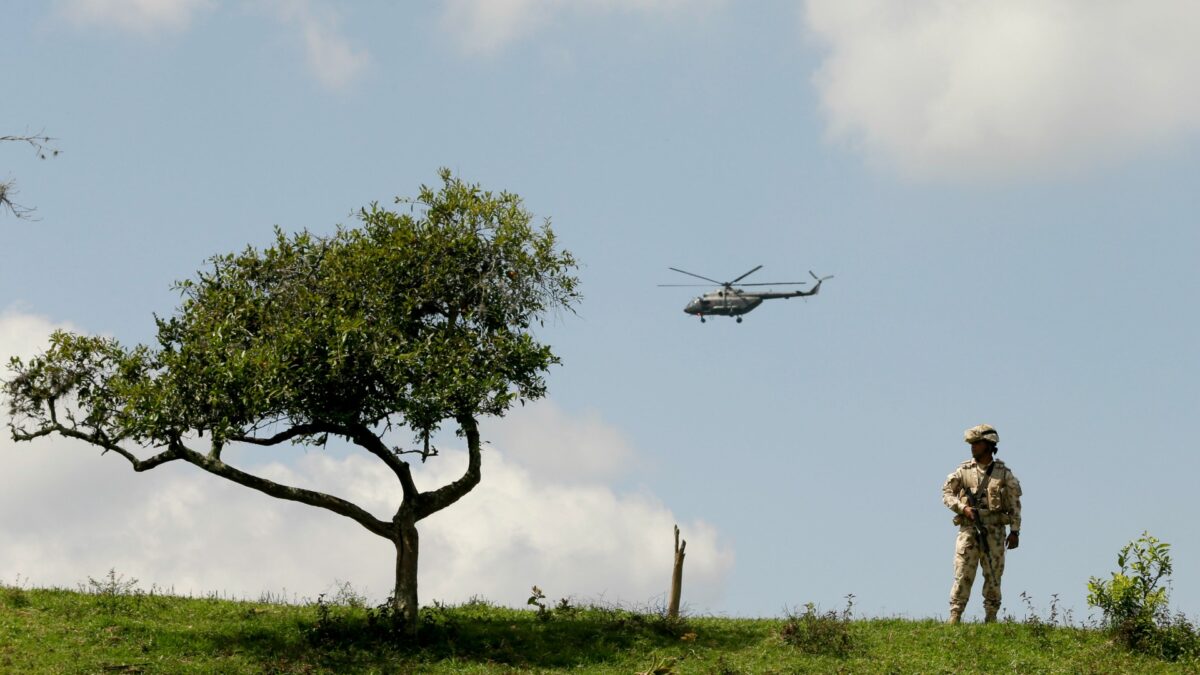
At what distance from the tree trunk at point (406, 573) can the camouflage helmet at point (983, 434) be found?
11791 mm

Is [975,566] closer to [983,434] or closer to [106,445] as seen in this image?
[983,434]

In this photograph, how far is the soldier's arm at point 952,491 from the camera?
27.2 metres

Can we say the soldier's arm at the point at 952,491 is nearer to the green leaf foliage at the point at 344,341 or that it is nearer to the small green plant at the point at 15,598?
the green leaf foliage at the point at 344,341

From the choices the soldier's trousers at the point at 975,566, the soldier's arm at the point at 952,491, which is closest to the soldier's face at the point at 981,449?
the soldier's arm at the point at 952,491

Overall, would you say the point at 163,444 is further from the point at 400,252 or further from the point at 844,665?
the point at 844,665

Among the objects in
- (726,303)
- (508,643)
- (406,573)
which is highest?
(726,303)

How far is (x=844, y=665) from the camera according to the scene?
2445cm

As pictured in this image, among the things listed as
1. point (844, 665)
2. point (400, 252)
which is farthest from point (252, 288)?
point (844, 665)

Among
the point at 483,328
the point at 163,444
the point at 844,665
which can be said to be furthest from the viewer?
the point at 483,328

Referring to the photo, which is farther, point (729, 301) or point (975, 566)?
point (729, 301)

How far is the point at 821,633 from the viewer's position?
25.9 m

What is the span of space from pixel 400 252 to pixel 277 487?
5.55 m

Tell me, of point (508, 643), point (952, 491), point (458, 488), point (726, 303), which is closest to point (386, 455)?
point (458, 488)

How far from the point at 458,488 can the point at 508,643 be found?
11.6 feet
